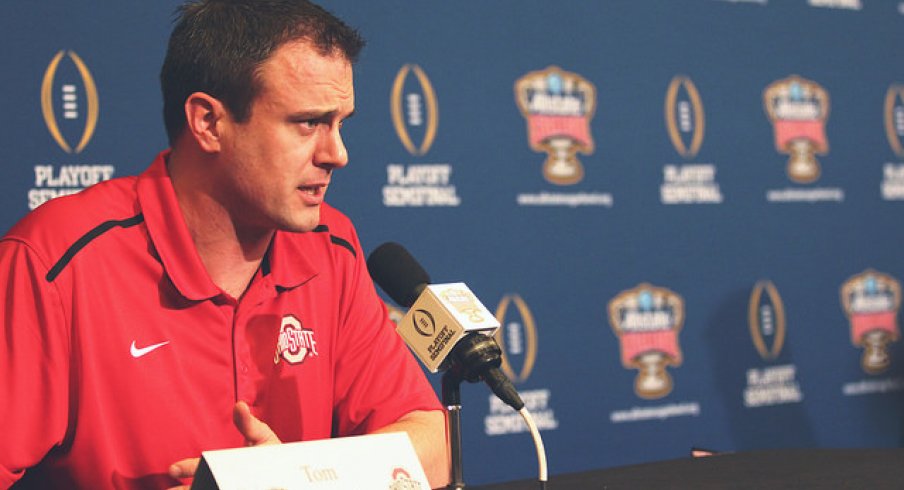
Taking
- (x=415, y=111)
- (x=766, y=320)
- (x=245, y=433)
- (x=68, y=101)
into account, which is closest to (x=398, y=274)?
(x=245, y=433)

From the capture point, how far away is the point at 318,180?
1.42 metres

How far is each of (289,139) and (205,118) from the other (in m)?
0.13

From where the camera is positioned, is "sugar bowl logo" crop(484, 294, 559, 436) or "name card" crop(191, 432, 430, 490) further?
"sugar bowl logo" crop(484, 294, 559, 436)

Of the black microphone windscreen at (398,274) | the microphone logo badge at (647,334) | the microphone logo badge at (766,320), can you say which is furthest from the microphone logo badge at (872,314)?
the black microphone windscreen at (398,274)

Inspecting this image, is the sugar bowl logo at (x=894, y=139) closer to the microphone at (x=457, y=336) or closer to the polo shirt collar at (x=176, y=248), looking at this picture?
the polo shirt collar at (x=176, y=248)

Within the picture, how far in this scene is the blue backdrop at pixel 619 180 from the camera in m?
2.25

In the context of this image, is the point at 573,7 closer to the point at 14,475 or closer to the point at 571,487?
the point at 571,487

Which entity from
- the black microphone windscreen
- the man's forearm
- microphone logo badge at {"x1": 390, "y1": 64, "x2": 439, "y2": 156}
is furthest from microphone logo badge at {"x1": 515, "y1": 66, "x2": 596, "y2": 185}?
the black microphone windscreen

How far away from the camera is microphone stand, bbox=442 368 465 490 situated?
1.08 m

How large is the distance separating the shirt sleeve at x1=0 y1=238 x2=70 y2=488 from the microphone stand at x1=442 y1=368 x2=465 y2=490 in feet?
1.58

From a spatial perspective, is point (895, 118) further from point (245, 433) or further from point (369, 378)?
point (245, 433)

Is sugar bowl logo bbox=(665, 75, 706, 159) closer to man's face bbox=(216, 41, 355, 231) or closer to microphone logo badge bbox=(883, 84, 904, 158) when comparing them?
microphone logo badge bbox=(883, 84, 904, 158)

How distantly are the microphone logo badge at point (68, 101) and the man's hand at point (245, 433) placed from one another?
47.7 inches

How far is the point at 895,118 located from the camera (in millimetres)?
3348
